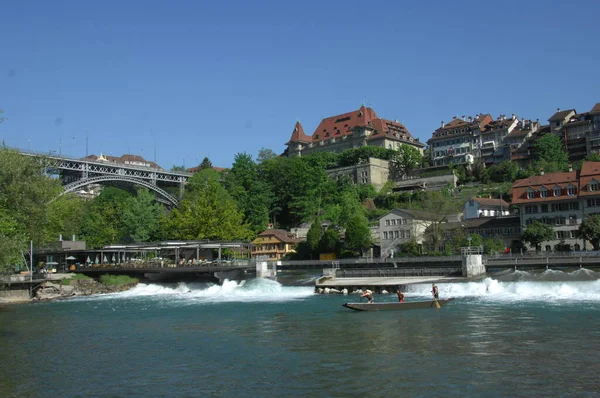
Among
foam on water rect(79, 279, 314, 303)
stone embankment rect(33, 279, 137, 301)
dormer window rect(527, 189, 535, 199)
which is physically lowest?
foam on water rect(79, 279, 314, 303)

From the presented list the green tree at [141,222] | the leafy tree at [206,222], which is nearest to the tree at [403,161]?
the leafy tree at [206,222]

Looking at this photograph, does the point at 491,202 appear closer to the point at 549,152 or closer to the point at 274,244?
the point at 549,152

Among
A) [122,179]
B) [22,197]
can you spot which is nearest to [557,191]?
[22,197]

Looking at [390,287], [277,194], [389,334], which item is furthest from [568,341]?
[277,194]

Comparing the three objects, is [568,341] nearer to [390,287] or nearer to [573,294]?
[573,294]

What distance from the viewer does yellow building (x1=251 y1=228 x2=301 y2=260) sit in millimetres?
98125

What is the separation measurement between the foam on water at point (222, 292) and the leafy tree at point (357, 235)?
28.3 m

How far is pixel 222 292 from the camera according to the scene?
2282 inches

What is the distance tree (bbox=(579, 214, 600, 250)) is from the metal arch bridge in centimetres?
6919

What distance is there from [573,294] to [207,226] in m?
51.1

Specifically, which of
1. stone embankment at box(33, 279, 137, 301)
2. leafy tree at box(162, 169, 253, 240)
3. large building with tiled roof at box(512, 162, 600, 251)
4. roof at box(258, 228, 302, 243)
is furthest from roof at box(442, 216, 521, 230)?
stone embankment at box(33, 279, 137, 301)

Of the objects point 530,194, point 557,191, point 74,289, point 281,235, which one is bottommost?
point 74,289

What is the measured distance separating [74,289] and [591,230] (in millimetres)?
54013

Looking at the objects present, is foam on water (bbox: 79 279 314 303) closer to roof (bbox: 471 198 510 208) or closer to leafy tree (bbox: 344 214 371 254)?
leafy tree (bbox: 344 214 371 254)
